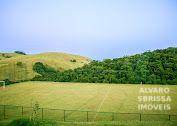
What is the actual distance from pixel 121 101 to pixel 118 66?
36726 mm

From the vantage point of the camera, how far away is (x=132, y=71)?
82062 millimetres

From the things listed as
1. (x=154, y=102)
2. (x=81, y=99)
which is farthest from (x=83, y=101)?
(x=154, y=102)

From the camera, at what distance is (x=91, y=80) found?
8125 centimetres

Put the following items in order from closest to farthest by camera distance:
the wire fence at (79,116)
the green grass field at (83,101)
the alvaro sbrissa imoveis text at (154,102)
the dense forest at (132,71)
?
the wire fence at (79,116)
the green grass field at (83,101)
the alvaro sbrissa imoveis text at (154,102)
the dense forest at (132,71)

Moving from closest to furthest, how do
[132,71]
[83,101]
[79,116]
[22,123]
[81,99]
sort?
[22,123]
[79,116]
[83,101]
[81,99]
[132,71]

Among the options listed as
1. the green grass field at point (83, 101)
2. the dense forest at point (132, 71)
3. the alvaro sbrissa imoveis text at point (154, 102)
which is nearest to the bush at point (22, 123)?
the green grass field at point (83, 101)

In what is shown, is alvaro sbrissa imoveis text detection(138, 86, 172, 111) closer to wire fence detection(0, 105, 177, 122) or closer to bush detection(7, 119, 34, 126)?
wire fence detection(0, 105, 177, 122)

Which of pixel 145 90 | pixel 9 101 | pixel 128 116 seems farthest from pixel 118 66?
pixel 128 116

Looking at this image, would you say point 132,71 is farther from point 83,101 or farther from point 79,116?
point 79,116

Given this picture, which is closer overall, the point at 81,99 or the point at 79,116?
the point at 79,116

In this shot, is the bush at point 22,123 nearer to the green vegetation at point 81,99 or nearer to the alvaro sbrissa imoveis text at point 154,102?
the green vegetation at point 81,99

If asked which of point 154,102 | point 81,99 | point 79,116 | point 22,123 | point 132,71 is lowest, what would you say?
point 79,116

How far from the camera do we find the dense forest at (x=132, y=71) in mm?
78000

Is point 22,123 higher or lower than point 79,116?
higher
